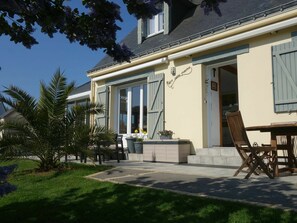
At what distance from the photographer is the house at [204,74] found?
6.88m

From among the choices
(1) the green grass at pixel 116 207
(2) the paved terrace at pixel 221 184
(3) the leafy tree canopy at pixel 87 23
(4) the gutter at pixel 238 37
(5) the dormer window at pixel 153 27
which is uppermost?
(5) the dormer window at pixel 153 27

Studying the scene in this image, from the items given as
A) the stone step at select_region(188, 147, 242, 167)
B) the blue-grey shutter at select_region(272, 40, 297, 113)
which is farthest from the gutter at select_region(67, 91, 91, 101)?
the blue-grey shutter at select_region(272, 40, 297, 113)

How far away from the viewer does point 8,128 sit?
6.75 m

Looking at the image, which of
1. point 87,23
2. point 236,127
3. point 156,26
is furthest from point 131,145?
point 87,23

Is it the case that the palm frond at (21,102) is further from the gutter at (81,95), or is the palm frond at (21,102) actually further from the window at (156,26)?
the gutter at (81,95)

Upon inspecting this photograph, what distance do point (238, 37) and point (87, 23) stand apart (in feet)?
19.4

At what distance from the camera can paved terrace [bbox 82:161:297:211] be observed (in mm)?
3510

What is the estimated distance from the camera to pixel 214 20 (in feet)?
28.8

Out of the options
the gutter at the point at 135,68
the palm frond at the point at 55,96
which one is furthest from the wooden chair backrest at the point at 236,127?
the gutter at the point at 135,68

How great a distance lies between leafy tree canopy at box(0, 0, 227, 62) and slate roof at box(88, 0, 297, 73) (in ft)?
15.5

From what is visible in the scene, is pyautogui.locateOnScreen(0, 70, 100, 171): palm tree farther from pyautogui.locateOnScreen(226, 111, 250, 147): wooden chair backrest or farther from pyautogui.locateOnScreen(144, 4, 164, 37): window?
pyautogui.locateOnScreen(144, 4, 164, 37): window

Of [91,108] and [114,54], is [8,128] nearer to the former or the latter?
[91,108]

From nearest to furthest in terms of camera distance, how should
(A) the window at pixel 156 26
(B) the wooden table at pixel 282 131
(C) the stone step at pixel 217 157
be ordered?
1. (B) the wooden table at pixel 282 131
2. (C) the stone step at pixel 217 157
3. (A) the window at pixel 156 26

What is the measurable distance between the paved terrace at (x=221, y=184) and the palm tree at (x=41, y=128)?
1.40 m
